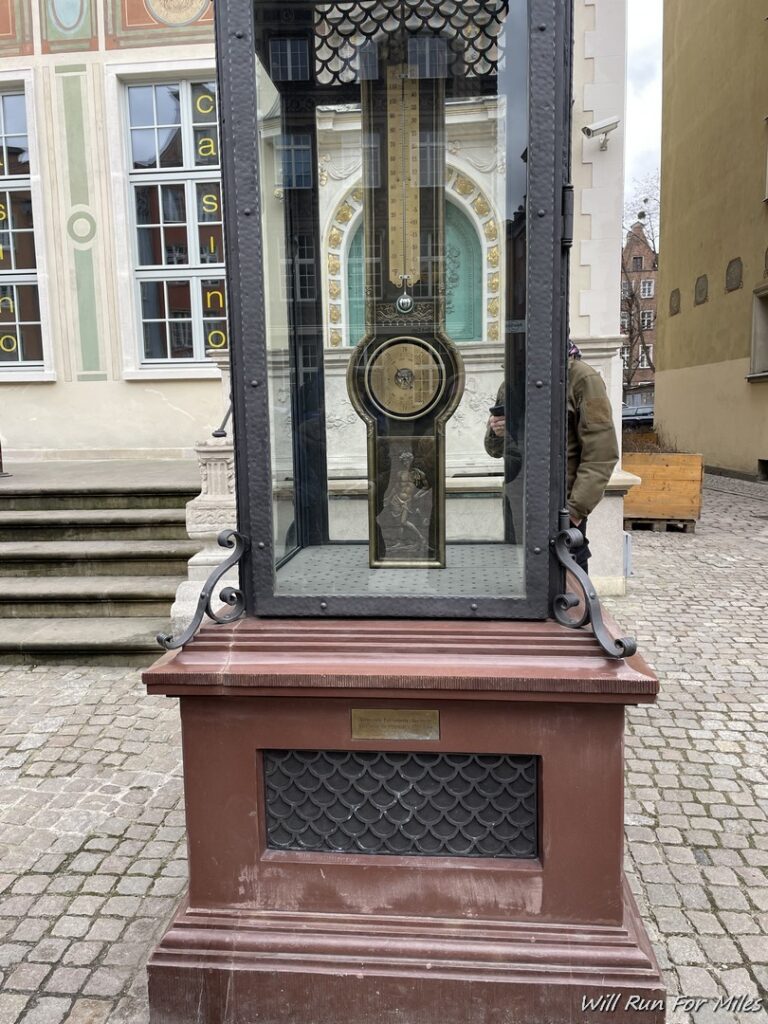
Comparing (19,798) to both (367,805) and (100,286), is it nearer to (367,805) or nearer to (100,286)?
(367,805)

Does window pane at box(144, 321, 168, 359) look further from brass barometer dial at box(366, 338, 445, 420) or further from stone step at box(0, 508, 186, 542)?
brass barometer dial at box(366, 338, 445, 420)

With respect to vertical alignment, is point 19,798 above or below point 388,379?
below

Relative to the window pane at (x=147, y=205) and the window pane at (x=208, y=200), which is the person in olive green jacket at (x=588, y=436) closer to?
the window pane at (x=208, y=200)

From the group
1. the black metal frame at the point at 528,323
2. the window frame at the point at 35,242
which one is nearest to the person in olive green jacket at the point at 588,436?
the black metal frame at the point at 528,323

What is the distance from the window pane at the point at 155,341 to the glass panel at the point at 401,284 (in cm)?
679

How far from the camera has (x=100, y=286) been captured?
8469 millimetres

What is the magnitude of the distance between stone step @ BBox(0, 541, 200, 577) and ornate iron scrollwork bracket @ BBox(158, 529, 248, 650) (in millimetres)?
3718

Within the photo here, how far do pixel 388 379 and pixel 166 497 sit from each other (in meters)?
4.41

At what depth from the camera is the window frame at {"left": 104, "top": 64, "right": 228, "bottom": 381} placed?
26.4ft

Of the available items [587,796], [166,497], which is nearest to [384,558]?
[587,796]

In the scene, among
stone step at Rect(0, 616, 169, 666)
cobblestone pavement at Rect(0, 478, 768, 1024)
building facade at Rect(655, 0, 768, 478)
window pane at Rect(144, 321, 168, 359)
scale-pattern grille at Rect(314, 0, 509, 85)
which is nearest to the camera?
scale-pattern grille at Rect(314, 0, 509, 85)

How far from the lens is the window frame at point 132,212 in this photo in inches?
317

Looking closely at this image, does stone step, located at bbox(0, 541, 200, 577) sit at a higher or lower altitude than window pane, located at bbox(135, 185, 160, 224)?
lower

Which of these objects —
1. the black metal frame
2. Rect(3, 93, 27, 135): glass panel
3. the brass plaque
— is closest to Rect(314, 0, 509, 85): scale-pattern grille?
the black metal frame
